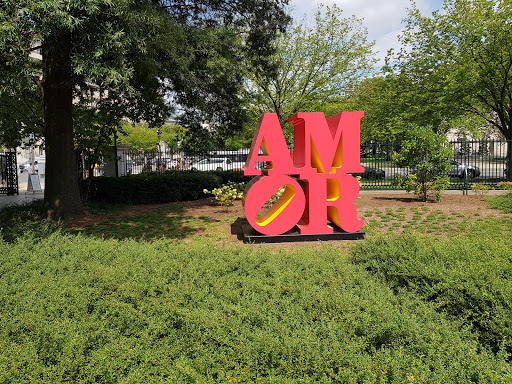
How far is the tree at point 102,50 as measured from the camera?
588 centimetres

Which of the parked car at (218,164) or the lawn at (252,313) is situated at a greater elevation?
the parked car at (218,164)

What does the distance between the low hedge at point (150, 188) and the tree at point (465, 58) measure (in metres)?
13.8

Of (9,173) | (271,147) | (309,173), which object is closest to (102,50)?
(271,147)

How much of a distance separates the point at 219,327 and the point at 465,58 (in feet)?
70.3

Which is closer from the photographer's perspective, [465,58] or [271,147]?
[271,147]

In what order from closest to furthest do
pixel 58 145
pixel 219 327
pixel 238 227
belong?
pixel 219 327
pixel 238 227
pixel 58 145

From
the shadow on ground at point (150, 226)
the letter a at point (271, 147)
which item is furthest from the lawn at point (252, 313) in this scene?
the shadow on ground at point (150, 226)

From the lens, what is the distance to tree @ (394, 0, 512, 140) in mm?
17953

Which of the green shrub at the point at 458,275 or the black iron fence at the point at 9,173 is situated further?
the black iron fence at the point at 9,173

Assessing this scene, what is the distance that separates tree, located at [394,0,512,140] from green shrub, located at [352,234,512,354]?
16386mm

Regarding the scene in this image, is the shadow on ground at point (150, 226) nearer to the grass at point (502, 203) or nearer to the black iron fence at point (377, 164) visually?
the black iron fence at point (377, 164)

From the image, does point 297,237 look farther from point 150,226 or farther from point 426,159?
point 426,159

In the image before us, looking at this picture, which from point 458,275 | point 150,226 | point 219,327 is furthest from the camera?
point 150,226

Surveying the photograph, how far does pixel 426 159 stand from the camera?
12195 millimetres
